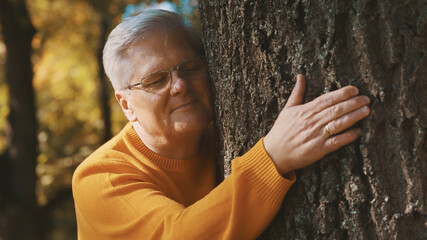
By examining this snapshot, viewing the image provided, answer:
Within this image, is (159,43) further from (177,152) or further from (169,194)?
(169,194)

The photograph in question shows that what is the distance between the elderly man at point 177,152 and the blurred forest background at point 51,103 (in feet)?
1.38

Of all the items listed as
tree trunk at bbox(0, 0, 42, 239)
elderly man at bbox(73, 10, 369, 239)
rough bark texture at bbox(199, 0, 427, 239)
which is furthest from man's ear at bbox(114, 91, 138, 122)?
tree trunk at bbox(0, 0, 42, 239)

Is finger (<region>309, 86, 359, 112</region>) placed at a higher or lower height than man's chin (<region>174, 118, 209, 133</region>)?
higher

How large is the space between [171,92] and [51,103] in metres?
14.6

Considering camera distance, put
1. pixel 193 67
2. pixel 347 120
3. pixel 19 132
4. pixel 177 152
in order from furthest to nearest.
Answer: pixel 19 132 < pixel 177 152 < pixel 193 67 < pixel 347 120

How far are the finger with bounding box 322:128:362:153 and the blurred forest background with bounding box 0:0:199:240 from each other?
3.99 ft

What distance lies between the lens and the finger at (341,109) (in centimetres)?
167

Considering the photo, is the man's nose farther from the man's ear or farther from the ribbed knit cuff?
the ribbed knit cuff

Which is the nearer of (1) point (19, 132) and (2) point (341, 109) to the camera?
(2) point (341, 109)

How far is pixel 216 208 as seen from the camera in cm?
185

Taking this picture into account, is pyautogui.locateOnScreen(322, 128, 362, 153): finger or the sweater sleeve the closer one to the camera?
pyautogui.locateOnScreen(322, 128, 362, 153): finger

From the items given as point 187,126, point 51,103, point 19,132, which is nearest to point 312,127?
point 187,126

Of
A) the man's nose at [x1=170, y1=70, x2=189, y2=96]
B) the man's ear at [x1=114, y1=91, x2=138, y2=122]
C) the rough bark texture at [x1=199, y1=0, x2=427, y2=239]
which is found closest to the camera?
the rough bark texture at [x1=199, y1=0, x2=427, y2=239]

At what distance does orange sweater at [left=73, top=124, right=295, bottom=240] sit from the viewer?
1.84 m
